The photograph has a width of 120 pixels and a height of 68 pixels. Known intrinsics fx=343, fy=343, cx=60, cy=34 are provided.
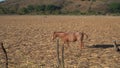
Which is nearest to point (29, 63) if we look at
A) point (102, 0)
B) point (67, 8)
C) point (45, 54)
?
point (45, 54)

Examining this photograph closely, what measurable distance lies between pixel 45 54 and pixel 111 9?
414ft

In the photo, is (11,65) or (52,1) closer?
(11,65)

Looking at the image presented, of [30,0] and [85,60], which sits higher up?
[85,60]

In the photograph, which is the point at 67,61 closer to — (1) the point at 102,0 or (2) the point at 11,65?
(2) the point at 11,65

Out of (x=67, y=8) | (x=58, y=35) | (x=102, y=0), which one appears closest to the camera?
(x=58, y=35)

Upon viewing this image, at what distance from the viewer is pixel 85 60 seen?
43.9 feet

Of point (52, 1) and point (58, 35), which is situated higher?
point (58, 35)

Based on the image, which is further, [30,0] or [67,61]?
[30,0]

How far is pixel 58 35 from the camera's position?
17609mm

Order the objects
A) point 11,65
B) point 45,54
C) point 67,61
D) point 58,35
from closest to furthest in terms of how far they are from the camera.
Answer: point 11,65 → point 67,61 → point 45,54 → point 58,35

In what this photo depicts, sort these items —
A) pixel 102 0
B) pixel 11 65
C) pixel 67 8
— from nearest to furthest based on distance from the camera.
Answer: pixel 11 65
pixel 67 8
pixel 102 0

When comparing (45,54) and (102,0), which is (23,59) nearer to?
(45,54)

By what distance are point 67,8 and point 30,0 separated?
3106cm

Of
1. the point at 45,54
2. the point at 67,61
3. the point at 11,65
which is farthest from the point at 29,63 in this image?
the point at 45,54
